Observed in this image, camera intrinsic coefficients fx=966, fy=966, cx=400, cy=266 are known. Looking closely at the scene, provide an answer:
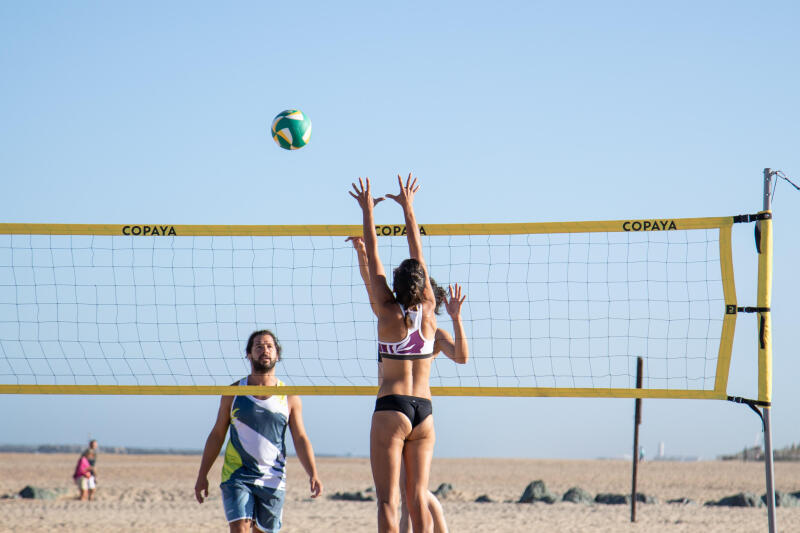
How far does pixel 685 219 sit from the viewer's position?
596 cm

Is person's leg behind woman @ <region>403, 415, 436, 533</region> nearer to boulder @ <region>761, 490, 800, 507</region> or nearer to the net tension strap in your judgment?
the net tension strap

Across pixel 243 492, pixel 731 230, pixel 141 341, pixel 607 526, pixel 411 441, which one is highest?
pixel 731 230

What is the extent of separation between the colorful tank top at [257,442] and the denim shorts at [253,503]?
34 millimetres

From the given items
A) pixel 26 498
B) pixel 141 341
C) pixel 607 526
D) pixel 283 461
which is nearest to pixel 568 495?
pixel 607 526

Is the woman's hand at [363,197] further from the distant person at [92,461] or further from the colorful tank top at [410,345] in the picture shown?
the distant person at [92,461]

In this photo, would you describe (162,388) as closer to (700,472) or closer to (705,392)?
(705,392)

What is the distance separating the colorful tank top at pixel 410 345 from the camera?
4.54 metres

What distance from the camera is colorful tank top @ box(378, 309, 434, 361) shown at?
4543 mm

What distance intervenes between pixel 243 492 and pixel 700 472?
2422 centimetres

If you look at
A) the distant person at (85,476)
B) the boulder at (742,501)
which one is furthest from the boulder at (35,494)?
the boulder at (742,501)

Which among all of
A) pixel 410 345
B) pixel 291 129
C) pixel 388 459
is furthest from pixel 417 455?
pixel 291 129

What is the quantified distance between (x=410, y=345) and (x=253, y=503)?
1.31 meters

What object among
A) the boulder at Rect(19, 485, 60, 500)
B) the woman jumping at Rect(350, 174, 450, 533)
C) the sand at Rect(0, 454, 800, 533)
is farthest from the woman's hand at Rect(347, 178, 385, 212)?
the boulder at Rect(19, 485, 60, 500)

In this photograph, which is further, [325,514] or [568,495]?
[568,495]
